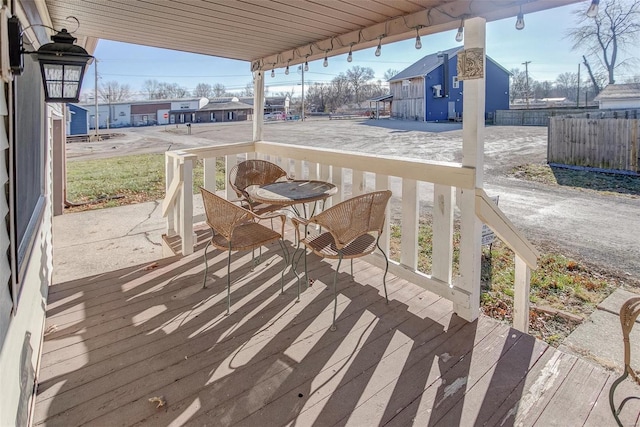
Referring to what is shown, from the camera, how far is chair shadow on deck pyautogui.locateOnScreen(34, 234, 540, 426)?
167cm

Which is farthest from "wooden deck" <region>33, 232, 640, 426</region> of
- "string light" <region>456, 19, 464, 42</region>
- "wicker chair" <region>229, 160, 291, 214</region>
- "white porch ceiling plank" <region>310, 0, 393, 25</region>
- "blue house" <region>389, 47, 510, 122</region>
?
"blue house" <region>389, 47, 510, 122</region>

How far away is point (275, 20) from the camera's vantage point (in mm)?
3025

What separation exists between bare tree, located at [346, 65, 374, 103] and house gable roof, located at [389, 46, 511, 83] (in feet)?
28.9

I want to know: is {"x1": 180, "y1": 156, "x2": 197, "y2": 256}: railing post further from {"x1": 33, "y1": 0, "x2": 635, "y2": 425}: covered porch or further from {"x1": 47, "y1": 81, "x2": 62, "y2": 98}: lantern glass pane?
{"x1": 47, "y1": 81, "x2": 62, "y2": 98}: lantern glass pane

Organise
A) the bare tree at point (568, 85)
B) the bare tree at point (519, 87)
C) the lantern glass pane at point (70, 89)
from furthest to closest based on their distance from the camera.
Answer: the bare tree at point (568, 85), the bare tree at point (519, 87), the lantern glass pane at point (70, 89)

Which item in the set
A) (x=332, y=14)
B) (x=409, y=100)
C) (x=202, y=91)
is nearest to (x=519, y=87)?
(x=409, y=100)

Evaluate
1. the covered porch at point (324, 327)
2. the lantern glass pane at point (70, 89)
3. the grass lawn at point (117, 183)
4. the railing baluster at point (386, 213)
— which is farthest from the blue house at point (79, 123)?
Result: the railing baluster at point (386, 213)

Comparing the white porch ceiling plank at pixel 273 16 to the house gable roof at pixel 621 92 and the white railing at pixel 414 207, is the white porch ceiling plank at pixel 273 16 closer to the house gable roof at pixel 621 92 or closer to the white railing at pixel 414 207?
the white railing at pixel 414 207

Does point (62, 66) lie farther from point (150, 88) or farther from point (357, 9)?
point (150, 88)

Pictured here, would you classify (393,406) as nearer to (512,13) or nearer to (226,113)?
(512,13)

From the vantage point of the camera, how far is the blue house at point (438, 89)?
79.4ft

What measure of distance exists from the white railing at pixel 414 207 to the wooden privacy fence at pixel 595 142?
8592mm

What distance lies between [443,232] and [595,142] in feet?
30.0

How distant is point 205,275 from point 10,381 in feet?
5.35
